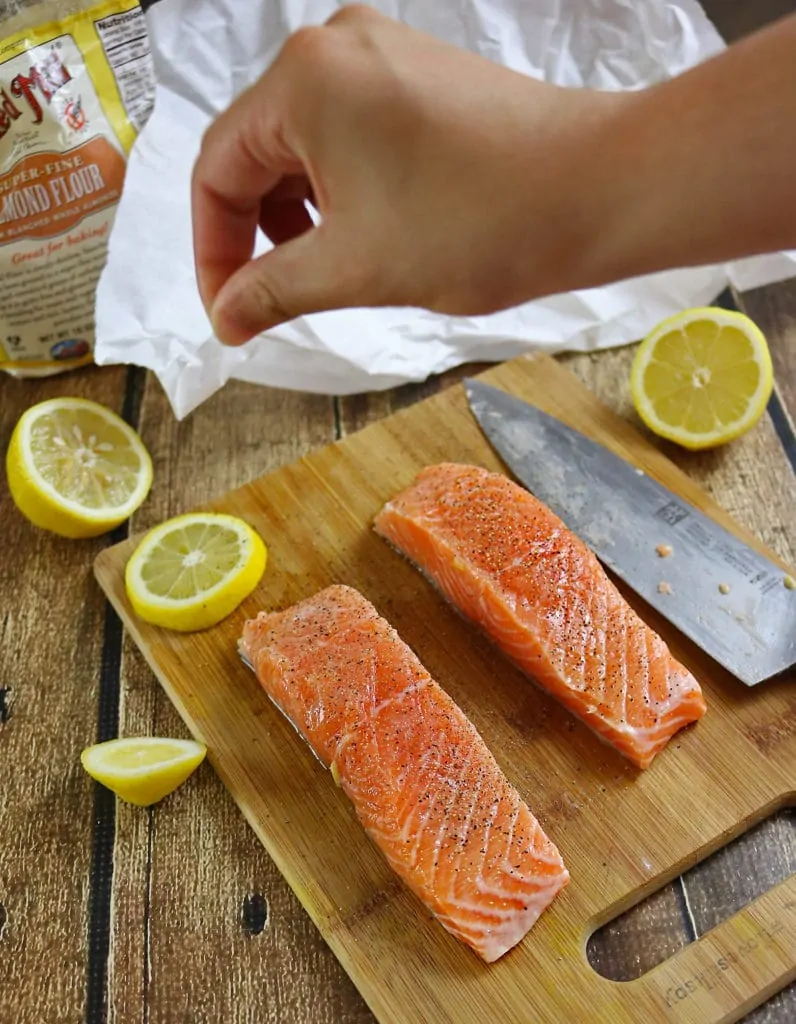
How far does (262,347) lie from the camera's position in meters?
2.74

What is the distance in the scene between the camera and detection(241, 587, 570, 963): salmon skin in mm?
1684

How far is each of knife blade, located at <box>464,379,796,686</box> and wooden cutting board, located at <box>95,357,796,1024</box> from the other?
0.19ft

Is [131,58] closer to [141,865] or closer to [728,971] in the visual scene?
[141,865]

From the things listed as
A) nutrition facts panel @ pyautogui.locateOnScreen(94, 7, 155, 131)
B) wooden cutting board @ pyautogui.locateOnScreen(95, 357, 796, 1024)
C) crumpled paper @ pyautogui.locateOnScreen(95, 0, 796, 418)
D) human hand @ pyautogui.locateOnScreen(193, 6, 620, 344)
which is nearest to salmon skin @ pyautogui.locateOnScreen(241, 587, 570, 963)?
wooden cutting board @ pyautogui.locateOnScreen(95, 357, 796, 1024)

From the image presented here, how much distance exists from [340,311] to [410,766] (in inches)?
55.9

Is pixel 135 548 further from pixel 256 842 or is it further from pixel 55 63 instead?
pixel 55 63

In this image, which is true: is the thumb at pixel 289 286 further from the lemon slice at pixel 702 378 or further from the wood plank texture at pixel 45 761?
the lemon slice at pixel 702 378

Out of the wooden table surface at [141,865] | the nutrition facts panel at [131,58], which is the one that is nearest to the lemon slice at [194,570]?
the wooden table surface at [141,865]

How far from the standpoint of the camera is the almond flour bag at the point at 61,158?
94.6 inches

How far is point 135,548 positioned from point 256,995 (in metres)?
1.00

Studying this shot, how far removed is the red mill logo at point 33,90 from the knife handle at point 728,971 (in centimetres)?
226

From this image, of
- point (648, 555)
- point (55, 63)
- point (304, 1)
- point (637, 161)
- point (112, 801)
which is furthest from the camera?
point (304, 1)

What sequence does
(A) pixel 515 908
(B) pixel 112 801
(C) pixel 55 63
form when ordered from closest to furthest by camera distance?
(A) pixel 515 908, (B) pixel 112 801, (C) pixel 55 63

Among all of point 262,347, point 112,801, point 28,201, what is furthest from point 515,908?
point 28,201
